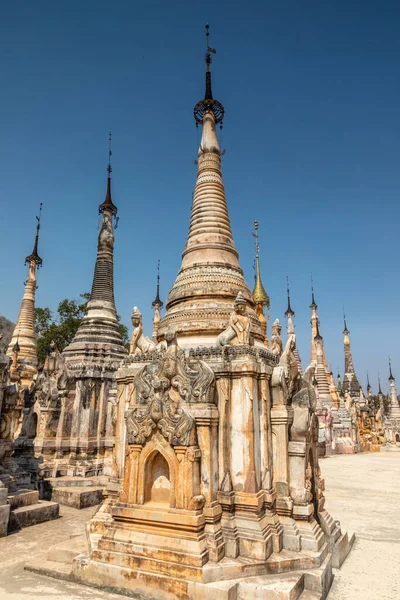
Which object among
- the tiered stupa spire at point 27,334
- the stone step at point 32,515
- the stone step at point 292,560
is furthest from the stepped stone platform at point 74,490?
the tiered stupa spire at point 27,334

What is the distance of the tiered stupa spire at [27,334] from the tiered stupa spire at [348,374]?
45.8 metres

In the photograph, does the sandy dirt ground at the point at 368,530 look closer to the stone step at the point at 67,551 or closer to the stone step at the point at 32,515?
the stone step at the point at 67,551

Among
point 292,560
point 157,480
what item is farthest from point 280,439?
point 157,480

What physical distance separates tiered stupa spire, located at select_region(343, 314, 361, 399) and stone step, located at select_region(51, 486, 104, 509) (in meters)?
52.7

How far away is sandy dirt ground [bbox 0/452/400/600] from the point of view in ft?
20.5

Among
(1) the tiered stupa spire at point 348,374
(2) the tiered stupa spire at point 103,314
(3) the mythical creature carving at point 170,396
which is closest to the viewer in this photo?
(3) the mythical creature carving at point 170,396

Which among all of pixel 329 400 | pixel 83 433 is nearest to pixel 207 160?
pixel 83 433

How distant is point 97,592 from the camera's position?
20.3 feet

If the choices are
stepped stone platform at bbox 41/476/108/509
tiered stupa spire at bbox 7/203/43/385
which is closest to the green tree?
tiered stupa spire at bbox 7/203/43/385

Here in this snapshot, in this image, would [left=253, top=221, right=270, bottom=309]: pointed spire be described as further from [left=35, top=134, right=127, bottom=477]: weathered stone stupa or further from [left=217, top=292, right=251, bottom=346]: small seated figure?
[left=217, top=292, right=251, bottom=346]: small seated figure

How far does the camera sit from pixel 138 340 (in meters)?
9.45

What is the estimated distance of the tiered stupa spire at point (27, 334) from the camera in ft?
93.8

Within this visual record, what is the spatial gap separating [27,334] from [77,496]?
66.0 ft

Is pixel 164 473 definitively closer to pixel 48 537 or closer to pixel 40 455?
pixel 48 537
